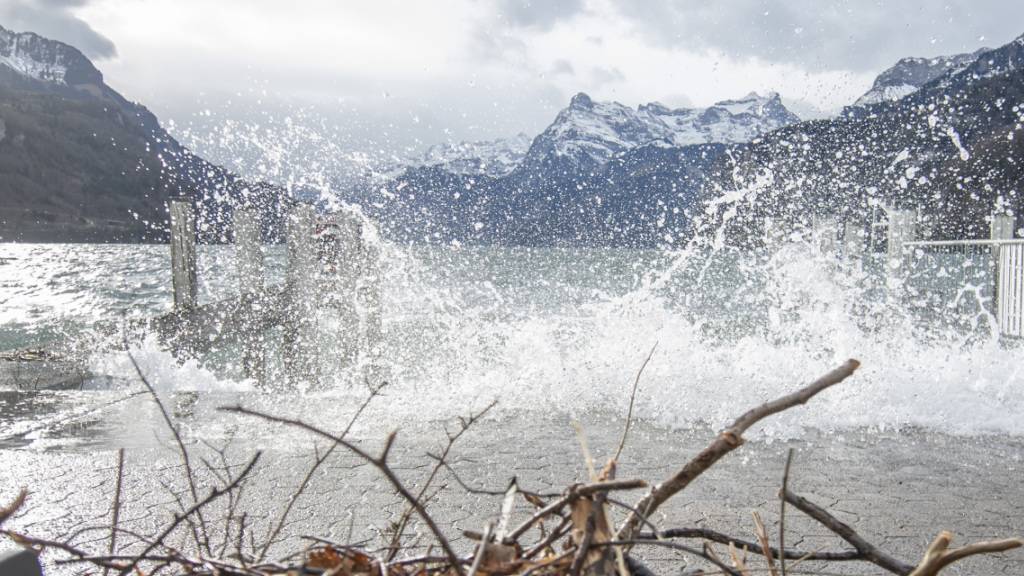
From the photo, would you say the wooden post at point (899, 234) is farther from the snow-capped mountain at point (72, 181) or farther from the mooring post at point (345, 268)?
the snow-capped mountain at point (72, 181)

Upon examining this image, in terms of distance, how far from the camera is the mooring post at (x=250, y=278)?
11289 millimetres

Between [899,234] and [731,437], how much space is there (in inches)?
545

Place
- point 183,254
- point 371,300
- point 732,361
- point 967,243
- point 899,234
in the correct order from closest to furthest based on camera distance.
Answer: point 732,361 → point 371,300 → point 183,254 → point 967,243 → point 899,234

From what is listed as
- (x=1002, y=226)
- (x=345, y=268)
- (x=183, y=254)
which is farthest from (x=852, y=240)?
(x=183, y=254)

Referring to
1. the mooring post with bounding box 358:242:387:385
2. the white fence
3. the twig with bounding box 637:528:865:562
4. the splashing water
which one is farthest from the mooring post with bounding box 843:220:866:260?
the twig with bounding box 637:528:865:562

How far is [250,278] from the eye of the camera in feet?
38.3

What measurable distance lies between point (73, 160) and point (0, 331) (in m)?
153

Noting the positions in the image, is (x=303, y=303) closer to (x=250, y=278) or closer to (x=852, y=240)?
(x=250, y=278)

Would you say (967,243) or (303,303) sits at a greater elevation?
(967,243)

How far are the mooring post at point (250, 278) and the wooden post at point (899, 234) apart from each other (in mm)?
11153

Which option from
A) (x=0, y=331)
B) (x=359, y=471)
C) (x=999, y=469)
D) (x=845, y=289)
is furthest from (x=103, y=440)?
(x=0, y=331)

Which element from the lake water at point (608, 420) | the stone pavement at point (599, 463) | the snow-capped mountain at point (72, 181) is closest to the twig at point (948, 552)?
the lake water at point (608, 420)

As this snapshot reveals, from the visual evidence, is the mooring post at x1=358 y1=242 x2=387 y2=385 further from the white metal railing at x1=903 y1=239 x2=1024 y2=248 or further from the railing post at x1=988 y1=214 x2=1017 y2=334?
the railing post at x1=988 y1=214 x2=1017 y2=334

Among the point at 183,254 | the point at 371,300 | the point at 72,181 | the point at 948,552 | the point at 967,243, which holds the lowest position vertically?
the point at 371,300
